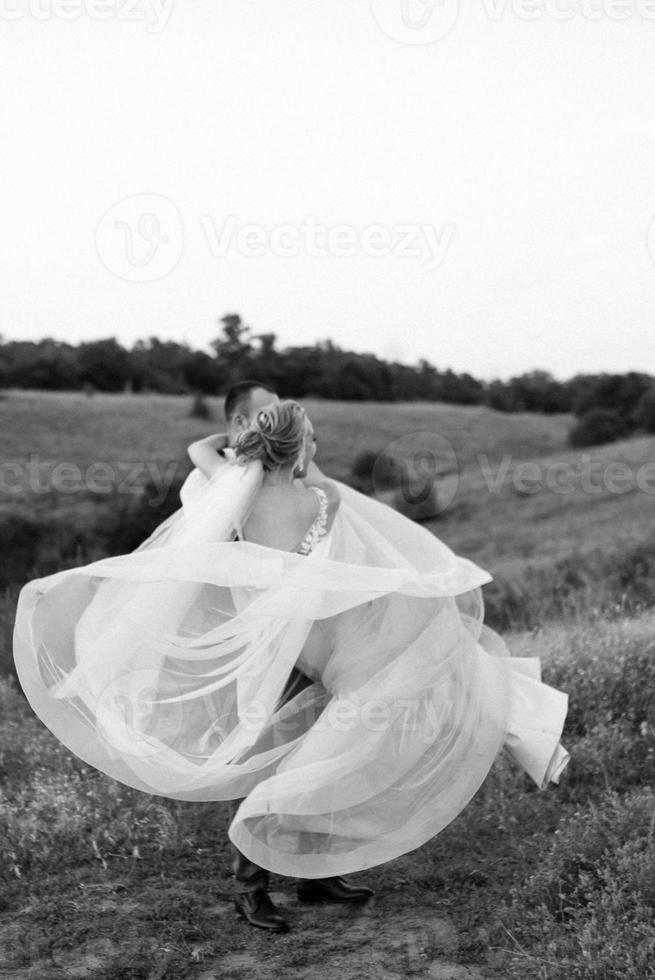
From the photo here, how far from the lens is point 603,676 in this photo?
613 centimetres

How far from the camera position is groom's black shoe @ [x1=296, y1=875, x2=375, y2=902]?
4.39 meters

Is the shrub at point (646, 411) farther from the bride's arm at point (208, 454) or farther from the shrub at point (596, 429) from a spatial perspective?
the bride's arm at point (208, 454)

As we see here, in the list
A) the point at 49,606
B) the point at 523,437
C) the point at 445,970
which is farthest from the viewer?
the point at 523,437

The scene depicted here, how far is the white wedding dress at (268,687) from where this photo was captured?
13.6 feet

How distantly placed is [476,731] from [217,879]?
1.33 metres

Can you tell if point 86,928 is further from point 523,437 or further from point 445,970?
point 523,437

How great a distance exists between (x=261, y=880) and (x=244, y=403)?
2.02 metres

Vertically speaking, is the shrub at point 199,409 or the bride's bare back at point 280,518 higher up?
the bride's bare back at point 280,518

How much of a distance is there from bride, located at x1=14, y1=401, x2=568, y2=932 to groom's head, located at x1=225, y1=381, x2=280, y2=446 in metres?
0.23

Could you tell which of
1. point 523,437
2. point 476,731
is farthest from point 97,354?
point 476,731

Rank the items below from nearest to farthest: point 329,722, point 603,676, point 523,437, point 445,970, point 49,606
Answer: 1. point 445,970
2. point 329,722
3. point 49,606
4. point 603,676
5. point 523,437

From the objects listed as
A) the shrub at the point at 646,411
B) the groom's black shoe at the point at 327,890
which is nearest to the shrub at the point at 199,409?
the shrub at the point at 646,411

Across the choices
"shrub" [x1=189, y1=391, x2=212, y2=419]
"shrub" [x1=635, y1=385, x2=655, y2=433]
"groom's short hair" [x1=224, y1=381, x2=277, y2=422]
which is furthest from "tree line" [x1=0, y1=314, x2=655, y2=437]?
"groom's short hair" [x1=224, y1=381, x2=277, y2=422]

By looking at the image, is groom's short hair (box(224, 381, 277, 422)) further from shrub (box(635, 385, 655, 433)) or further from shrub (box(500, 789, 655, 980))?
shrub (box(635, 385, 655, 433))
